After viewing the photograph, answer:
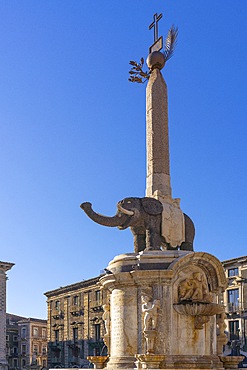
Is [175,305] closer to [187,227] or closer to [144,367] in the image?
[144,367]

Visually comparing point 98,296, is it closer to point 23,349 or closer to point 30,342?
point 30,342

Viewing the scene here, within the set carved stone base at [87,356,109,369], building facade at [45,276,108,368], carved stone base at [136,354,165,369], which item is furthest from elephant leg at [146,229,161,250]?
building facade at [45,276,108,368]

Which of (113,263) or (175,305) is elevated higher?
(113,263)

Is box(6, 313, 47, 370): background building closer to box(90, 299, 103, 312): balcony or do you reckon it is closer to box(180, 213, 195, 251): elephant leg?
box(90, 299, 103, 312): balcony

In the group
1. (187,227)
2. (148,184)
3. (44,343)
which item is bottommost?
(44,343)

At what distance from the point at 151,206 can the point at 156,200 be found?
1.20ft

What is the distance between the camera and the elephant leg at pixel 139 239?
1684cm

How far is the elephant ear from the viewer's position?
1673cm

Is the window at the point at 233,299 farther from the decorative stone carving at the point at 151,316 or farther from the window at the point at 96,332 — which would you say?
the decorative stone carving at the point at 151,316

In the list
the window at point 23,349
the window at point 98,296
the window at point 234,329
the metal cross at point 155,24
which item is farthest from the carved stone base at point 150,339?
the window at point 23,349

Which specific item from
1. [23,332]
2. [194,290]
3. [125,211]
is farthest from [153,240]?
[23,332]

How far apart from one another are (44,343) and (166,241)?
75.3m

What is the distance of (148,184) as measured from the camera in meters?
18.1

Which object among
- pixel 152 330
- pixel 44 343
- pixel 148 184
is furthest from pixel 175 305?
pixel 44 343
